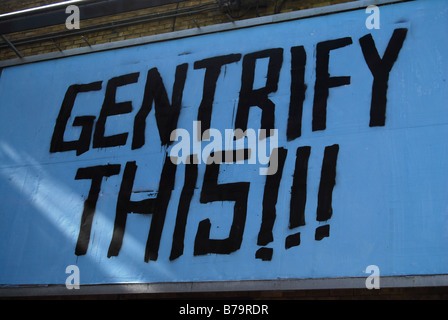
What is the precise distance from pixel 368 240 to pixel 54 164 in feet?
11.2

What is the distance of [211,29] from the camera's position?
630 cm

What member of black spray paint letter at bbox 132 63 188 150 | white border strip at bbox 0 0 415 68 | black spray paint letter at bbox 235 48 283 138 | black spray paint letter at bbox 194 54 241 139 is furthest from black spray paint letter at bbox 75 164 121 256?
white border strip at bbox 0 0 415 68

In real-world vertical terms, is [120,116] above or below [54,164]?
above

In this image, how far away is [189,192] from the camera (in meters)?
5.50

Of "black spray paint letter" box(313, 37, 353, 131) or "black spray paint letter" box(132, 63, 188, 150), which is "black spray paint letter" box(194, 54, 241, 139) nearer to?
"black spray paint letter" box(132, 63, 188, 150)

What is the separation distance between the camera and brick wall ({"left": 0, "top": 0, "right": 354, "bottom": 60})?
655 centimetres

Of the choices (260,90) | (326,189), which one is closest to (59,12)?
(260,90)

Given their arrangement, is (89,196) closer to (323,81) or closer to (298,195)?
(298,195)

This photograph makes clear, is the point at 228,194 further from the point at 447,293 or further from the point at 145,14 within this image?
the point at 145,14

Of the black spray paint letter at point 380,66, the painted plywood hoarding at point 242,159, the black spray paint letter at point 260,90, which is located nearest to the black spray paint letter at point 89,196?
the painted plywood hoarding at point 242,159

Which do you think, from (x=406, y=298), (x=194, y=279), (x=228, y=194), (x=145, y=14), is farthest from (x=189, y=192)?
(x=145, y=14)

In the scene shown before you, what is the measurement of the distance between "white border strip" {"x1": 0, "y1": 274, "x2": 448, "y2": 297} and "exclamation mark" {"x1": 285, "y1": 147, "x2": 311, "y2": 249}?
36 centimetres

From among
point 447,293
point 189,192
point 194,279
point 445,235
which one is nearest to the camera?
point 445,235
